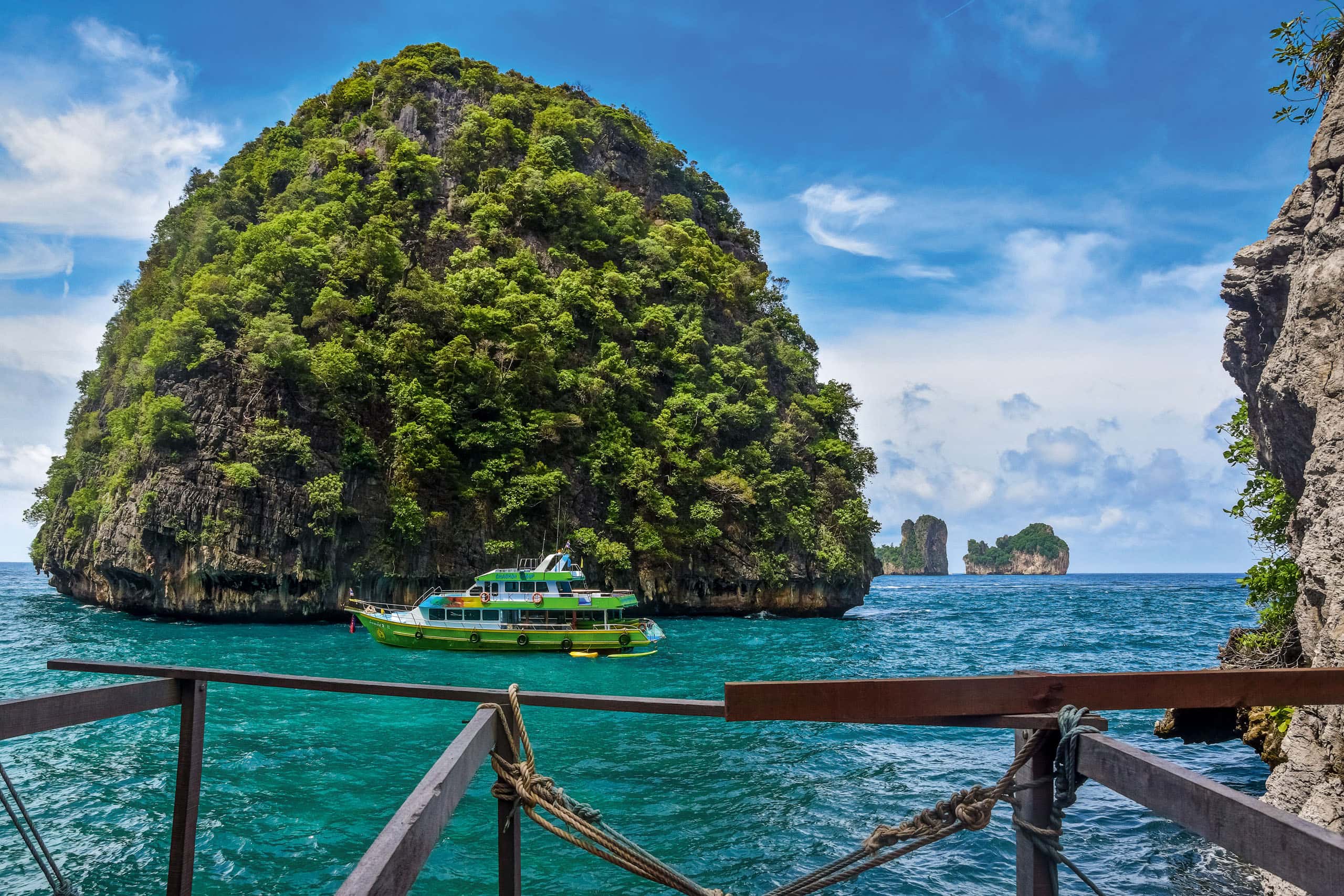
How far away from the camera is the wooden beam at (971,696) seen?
2564 millimetres

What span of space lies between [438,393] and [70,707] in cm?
3652

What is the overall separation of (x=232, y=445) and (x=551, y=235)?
22.6 metres

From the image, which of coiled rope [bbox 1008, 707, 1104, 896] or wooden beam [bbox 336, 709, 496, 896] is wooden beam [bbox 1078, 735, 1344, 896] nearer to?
coiled rope [bbox 1008, 707, 1104, 896]

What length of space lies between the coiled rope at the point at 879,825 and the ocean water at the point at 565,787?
5.63m

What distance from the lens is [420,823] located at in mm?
2207

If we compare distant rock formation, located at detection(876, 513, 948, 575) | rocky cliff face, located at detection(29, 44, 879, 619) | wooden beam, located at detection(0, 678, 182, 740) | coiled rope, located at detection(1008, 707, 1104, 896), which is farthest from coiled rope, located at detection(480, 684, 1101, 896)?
distant rock formation, located at detection(876, 513, 948, 575)

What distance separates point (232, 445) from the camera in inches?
1379

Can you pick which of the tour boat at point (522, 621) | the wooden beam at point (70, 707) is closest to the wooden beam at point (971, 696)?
the wooden beam at point (70, 707)

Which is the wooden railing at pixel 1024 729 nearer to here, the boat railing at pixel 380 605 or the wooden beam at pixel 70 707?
the wooden beam at pixel 70 707

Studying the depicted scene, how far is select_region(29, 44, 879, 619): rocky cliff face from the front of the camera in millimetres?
34688

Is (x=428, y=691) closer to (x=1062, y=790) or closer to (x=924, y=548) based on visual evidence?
(x=1062, y=790)

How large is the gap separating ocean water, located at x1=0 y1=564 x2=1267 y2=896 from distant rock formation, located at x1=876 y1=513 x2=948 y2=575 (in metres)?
166

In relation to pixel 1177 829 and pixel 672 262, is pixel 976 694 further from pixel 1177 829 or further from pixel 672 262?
pixel 672 262

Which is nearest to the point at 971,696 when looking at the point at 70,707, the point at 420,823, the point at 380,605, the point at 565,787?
the point at 420,823
